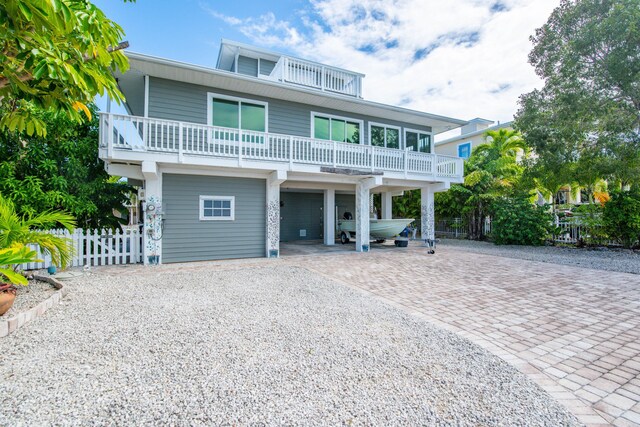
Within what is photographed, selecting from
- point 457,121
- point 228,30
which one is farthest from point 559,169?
point 228,30

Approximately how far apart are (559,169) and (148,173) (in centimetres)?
1442

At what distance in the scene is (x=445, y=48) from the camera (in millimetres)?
11234

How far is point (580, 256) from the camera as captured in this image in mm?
9883

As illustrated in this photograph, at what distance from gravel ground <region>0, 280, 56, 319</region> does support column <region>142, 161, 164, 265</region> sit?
265 centimetres

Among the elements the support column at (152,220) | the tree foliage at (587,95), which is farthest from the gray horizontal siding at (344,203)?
the support column at (152,220)

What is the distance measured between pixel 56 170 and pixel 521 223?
16618mm

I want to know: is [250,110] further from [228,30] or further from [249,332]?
[249,332]

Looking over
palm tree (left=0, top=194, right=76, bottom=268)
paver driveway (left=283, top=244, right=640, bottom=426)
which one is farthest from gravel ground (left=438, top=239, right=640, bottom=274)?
palm tree (left=0, top=194, right=76, bottom=268)

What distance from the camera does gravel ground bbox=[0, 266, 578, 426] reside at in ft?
6.85

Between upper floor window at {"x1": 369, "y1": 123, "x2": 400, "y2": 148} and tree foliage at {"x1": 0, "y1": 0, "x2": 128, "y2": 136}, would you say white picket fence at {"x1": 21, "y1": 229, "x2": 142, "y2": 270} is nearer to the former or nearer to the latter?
tree foliage at {"x1": 0, "y1": 0, "x2": 128, "y2": 136}

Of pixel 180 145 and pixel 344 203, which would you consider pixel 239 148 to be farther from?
pixel 344 203

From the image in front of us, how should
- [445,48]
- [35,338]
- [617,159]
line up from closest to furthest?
1. [35,338]
2. [617,159]
3. [445,48]

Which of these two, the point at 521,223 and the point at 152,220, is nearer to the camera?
the point at 152,220

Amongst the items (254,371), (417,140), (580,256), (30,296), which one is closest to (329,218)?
(417,140)
